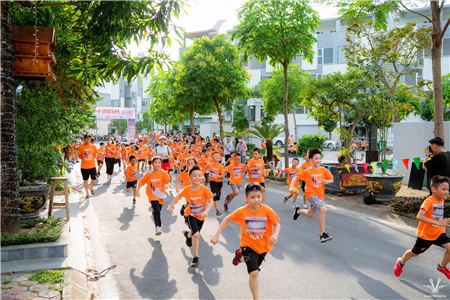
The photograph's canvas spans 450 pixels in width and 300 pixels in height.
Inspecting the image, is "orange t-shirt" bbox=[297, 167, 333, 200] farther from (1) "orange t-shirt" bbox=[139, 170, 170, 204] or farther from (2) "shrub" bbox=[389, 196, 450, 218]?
(2) "shrub" bbox=[389, 196, 450, 218]

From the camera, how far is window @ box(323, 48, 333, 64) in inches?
1724

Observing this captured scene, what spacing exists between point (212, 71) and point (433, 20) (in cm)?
1315

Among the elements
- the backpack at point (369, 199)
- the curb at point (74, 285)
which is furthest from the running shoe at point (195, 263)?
the backpack at point (369, 199)

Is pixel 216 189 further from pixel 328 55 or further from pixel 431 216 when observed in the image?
pixel 328 55

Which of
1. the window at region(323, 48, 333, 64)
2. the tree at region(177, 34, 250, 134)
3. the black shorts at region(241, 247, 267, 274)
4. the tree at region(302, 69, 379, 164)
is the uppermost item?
the window at region(323, 48, 333, 64)

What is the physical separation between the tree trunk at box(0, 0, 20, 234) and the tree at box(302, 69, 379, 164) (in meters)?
10.0

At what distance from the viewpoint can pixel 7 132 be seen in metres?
5.51

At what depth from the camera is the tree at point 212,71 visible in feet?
65.7

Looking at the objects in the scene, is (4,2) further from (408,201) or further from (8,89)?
(408,201)

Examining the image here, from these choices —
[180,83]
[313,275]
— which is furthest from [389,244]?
[180,83]

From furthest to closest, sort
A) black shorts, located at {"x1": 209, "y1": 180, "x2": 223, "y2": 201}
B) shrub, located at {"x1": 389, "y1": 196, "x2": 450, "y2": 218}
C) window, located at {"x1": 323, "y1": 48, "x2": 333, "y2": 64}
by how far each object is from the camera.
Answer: window, located at {"x1": 323, "y1": 48, "x2": 333, "y2": 64}
black shorts, located at {"x1": 209, "y1": 180, "x2": 223, "y2": 201}
shrub, located at {"x1": 389, "y1": 196, "x2": 450, "y2": 218}

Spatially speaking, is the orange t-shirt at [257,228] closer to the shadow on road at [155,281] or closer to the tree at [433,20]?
the shadow on road at [155,281]

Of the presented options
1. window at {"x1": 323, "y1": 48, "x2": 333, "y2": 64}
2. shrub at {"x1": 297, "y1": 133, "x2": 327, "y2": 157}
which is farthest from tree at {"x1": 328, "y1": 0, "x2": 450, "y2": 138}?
window at {"x1": 323, "y1": 48, "x2": 333, "y2": 64}

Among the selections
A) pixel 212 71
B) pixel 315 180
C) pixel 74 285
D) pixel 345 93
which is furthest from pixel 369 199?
pixel 212 71
